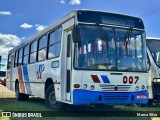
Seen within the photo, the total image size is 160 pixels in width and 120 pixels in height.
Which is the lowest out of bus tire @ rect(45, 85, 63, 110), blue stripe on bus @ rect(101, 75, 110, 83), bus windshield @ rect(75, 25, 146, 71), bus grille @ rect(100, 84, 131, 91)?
bus tire @ rect(45, 85, 63, 110)

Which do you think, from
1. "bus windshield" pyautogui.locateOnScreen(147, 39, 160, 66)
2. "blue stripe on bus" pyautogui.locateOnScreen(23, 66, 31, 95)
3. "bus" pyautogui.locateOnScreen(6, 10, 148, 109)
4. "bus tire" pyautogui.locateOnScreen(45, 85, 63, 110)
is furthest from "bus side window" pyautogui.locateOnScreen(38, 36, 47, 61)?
"bus windshield" pyautogui.locateOnScreen(147, 39, 160, 66)

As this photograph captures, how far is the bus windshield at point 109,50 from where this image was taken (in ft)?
30.0

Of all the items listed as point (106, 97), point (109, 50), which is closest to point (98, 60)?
point (109, 50)

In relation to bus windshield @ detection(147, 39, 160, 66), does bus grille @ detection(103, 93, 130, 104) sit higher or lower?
lower

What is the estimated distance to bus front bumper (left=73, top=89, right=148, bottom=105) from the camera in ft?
29.3

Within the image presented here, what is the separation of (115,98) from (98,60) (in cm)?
122

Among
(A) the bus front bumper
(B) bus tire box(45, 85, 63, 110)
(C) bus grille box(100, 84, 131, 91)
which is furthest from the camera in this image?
(B) bus tire box(45, 85, 63, 110)

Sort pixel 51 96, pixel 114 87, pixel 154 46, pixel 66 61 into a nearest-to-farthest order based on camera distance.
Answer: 1. pixel 114 87
2. pixel 66 61
3. pixel 51 96
4. pixel 154 46

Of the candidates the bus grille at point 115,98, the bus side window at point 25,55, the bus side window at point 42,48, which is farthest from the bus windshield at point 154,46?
the bus side window at point 25,55

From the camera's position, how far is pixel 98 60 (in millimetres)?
9211

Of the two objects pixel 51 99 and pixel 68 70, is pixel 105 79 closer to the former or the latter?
pixel 68 70

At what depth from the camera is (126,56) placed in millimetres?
9578

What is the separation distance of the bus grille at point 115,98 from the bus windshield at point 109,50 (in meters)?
0.76

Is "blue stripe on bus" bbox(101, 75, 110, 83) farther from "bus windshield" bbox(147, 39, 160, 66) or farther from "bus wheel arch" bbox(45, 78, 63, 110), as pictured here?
"bus windshield" bbox(147, 39, 160, 66)
